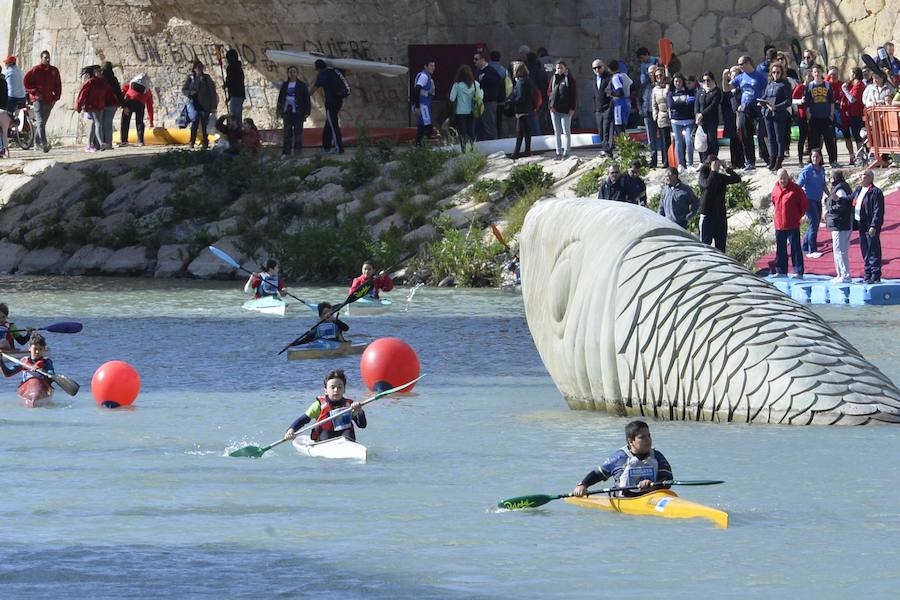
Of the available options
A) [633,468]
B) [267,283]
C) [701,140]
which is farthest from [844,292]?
[633,468]

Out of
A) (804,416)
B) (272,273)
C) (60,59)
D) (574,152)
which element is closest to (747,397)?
(804,416)

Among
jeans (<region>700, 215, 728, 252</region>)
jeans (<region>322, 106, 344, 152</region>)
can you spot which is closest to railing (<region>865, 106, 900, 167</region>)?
jeans (<region>700, 215, 728, 252</region>)

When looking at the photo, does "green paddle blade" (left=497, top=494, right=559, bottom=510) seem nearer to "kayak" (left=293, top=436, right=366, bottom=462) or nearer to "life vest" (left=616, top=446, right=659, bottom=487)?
"life vest" (left=616, top=446, right=659, bottom=487)

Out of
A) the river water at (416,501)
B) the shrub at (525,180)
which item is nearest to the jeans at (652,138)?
the shrub at (525,180)

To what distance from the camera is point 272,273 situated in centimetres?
2491

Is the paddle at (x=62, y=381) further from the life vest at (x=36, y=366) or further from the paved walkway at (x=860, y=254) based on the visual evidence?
the paved walkway at (x=860, y=254)

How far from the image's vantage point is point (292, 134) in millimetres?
34625

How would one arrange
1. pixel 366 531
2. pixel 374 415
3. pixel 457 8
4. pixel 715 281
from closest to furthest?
pixel 366 531 → pixel 715 281 → pixel 374 415 → pixel 457 8

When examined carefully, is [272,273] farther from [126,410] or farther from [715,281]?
[715,281]

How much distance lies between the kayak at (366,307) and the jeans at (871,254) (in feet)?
22.9

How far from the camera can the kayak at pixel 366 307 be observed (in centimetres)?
2505

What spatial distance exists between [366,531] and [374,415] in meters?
5.13

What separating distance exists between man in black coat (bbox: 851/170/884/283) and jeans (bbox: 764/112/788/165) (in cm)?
388

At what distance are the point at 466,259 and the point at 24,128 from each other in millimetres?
13067
